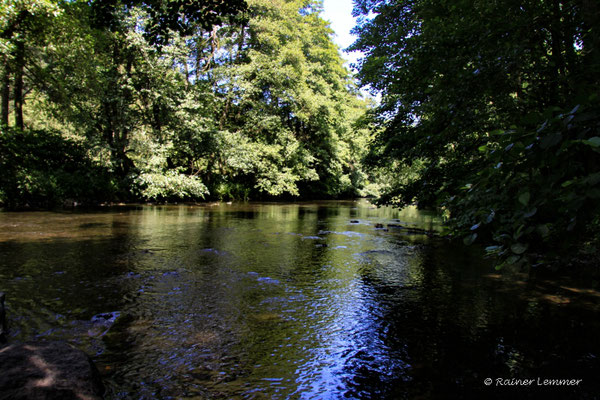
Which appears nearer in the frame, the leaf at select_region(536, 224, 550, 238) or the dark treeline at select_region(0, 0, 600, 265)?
the leaf at select_region(536, 224, 550, 238)

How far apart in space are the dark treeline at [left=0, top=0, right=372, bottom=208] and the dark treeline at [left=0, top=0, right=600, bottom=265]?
11cm

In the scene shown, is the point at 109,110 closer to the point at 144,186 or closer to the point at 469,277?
the point at 144,186

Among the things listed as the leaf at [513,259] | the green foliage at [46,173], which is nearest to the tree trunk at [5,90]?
the green foliage at [46,173]

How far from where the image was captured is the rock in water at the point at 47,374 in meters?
2.37

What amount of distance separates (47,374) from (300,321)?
290cm

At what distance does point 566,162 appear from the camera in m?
1.87

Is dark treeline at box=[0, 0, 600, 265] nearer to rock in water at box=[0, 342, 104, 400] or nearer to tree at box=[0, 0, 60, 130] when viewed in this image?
tree at box=[0, 0, 60, 130]

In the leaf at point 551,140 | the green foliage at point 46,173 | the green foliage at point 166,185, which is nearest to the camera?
the leaf at point 551,140

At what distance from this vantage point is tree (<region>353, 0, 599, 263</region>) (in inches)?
74.3

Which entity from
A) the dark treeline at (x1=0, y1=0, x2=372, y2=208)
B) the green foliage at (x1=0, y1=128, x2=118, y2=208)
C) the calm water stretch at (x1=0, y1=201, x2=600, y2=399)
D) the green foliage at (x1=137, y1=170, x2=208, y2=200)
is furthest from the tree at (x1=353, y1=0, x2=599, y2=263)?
the green foliage at (x1=0, y1=128, x2=118, y2=208)

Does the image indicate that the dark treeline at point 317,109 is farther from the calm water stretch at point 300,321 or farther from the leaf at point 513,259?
the calm water stretch at point 300,321

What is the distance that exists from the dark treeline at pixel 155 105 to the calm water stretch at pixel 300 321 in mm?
4110

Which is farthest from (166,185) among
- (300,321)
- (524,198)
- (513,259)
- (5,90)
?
(524,198)

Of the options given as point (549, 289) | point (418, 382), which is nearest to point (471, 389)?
point (418, 382)
